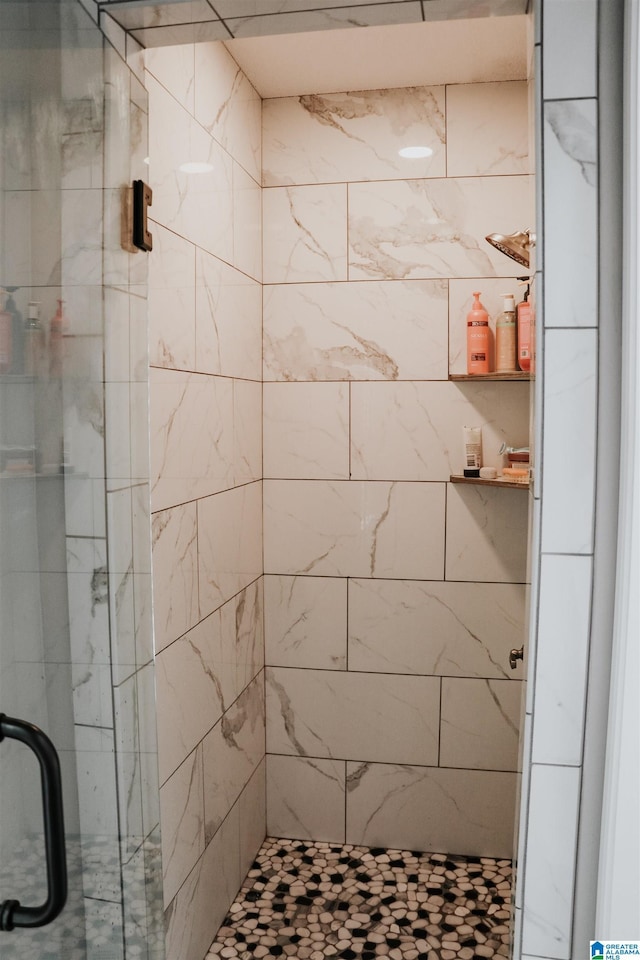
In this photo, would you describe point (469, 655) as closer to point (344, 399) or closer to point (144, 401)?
point (344, 399)

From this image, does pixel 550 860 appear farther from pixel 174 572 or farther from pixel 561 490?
pixel 174 572

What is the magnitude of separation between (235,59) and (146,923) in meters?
2.29

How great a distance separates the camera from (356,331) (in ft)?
8.70

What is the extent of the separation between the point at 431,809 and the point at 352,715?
0.43m

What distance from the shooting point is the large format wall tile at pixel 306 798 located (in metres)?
2.80

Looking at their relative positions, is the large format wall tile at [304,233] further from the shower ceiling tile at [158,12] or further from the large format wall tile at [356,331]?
the shower ceiling tile at [158,12]

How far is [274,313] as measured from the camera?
2707mm

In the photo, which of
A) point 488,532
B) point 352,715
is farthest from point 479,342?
point 352,715

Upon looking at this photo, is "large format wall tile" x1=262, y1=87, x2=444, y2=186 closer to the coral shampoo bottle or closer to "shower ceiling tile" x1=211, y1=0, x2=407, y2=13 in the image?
the coral shampoo bottle

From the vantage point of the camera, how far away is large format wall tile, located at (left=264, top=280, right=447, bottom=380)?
2.62m

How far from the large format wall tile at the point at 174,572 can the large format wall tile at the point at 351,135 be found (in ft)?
4.31

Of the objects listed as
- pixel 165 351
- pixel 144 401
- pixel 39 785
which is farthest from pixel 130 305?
pixel 39 785

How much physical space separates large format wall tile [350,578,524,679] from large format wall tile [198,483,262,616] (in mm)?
391

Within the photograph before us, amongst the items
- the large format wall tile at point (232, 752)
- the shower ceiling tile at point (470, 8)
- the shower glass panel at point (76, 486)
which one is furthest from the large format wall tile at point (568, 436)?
the large format wall tile at point (232, 752)
